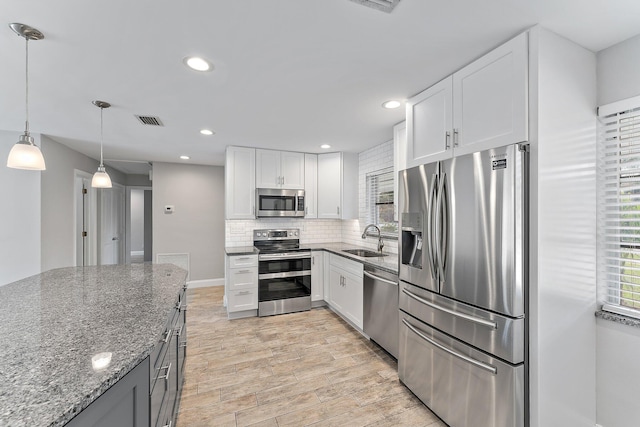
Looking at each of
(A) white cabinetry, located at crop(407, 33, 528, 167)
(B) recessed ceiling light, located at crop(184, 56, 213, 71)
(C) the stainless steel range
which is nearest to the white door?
(C) the stainless steel range

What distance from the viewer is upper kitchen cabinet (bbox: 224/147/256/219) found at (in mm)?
4086

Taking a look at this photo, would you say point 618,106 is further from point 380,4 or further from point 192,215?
point 192,215

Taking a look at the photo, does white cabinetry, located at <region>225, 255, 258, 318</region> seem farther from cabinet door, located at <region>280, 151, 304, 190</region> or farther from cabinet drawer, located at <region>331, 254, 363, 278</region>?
cabinet door, located at <region>280, 151, 304, 190</region>

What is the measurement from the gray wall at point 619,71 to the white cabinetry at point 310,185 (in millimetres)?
3415

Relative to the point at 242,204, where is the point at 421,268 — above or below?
below

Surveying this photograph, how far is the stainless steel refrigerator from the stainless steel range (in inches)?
85.2

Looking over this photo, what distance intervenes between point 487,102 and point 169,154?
15.3ft

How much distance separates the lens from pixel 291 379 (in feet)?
7.93

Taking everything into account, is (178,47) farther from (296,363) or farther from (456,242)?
(296,363)

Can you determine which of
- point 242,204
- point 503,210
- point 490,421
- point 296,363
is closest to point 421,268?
point 503,210

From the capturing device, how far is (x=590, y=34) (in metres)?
1.54

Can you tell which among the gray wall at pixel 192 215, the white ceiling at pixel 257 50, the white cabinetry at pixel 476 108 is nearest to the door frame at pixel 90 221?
the gray wall at pixel 192 215

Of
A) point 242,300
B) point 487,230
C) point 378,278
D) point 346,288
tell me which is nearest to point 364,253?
point 346,288

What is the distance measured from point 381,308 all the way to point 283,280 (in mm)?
1701
